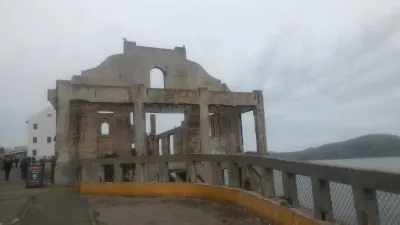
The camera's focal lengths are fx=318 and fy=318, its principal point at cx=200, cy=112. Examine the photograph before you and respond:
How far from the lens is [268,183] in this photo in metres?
6.79

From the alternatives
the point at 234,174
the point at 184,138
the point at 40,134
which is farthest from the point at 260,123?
the point at 40,134

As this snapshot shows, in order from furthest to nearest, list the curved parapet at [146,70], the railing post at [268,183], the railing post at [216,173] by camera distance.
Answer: the curved parapet at [146,70], the railing post at [216,173], the railing post at [268,183]

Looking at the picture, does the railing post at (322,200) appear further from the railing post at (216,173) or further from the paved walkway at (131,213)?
the railing post at (216,173)

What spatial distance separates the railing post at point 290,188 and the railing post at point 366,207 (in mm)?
1861

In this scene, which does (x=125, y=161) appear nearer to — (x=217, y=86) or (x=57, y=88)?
(x=57, y=88)

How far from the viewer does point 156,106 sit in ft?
67.2

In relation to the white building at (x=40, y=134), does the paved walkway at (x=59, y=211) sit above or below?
below

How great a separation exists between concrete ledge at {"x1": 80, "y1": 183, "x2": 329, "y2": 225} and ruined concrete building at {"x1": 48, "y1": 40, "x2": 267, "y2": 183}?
6384mm

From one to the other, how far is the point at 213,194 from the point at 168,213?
72.8 inches

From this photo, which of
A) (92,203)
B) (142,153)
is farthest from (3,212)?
(142,153)

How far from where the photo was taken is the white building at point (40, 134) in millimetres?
59094

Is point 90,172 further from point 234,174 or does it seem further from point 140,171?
point 234,174

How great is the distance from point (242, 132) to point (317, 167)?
19689mm

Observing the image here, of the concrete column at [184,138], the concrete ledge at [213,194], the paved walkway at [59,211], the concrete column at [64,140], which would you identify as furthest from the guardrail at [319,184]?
the concrete column at [184,138]
